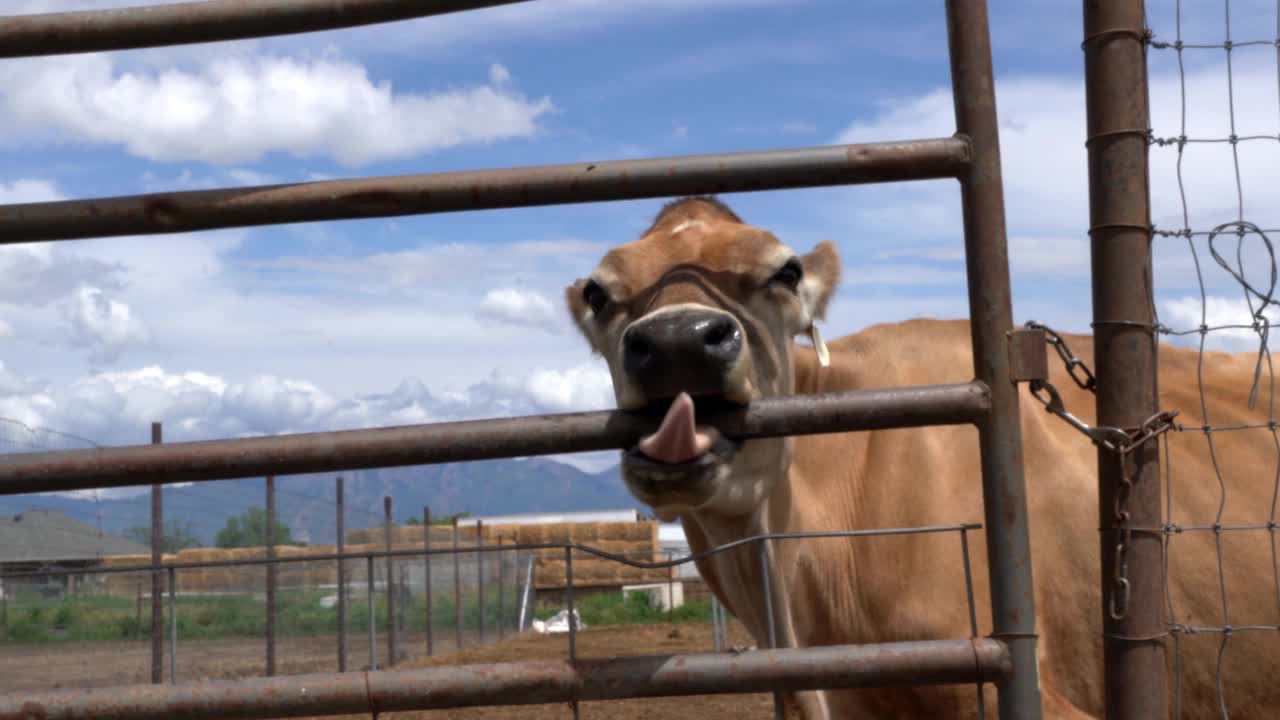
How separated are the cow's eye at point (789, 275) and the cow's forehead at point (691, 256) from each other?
0.17ft

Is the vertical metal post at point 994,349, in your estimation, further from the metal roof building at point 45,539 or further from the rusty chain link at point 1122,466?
the metal roof building at point 45,539

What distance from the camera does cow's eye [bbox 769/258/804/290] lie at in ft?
11.8

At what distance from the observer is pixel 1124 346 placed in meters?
2.30

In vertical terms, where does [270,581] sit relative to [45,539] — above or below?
below

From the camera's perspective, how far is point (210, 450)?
233 cm

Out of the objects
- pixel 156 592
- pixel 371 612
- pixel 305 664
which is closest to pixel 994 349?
pixel 371 612

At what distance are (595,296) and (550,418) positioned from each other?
4.66 feet

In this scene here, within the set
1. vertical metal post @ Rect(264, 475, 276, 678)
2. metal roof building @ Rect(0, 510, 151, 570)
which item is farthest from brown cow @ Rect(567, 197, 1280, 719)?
metal roof building @ Rect(0, 510, 151, 570)

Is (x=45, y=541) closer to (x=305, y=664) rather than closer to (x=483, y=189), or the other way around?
(x=305, y=664)

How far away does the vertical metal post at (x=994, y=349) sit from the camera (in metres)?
2.22

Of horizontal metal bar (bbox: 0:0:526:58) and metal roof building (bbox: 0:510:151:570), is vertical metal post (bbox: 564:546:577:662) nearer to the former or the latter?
horizontal metal bar (bbox: 0:0:526:58)

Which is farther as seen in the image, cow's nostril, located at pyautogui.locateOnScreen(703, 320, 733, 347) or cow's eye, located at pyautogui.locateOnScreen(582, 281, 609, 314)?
cow's eye, located at pyautogui.locateOnScreen(582, 281, 609, 314)

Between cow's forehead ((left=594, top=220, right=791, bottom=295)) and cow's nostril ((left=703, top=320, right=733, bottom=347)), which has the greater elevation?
cow's forehead ((left=594, top=220, right=791, bottom=295))

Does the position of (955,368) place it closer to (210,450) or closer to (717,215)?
(717,215)
